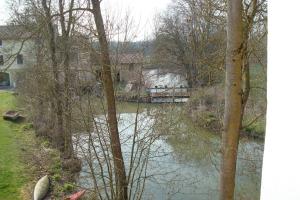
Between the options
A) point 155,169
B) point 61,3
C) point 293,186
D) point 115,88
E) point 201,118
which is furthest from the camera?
point 201,118

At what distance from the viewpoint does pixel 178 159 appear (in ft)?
38.9

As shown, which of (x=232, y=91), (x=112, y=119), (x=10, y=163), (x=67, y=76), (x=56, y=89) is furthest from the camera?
(x=10, y=163)

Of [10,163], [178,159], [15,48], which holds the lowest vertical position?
[10,163]

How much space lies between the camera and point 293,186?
858 millimetres

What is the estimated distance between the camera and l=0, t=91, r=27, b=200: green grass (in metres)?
9.79

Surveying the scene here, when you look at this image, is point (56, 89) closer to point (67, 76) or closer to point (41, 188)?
point (67, 76)

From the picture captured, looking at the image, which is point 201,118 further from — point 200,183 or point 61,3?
point 61,3

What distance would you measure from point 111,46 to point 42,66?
18.0ft

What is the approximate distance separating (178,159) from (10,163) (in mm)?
5136

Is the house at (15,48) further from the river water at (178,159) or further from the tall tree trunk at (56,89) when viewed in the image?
the river water at (178,159)

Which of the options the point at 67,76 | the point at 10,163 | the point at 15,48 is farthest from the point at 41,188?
the point at 15,48

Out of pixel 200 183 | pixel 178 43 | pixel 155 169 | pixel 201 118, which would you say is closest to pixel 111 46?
pixel 155 169

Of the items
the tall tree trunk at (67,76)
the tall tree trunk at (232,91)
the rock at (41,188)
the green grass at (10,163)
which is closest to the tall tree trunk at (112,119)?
the tall tree trunk at (67,76)

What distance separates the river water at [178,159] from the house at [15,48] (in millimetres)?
2052
